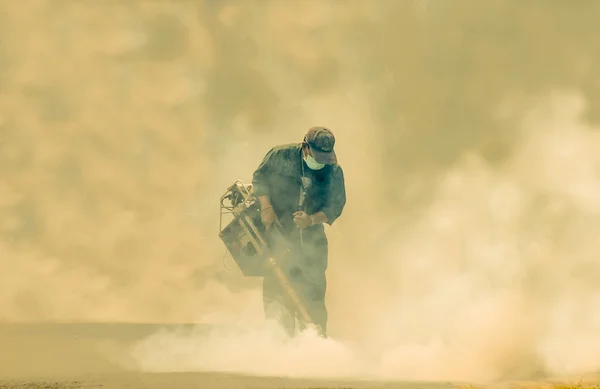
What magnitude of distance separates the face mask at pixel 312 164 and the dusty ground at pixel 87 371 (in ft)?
8.57

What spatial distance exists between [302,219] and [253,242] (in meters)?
0.72

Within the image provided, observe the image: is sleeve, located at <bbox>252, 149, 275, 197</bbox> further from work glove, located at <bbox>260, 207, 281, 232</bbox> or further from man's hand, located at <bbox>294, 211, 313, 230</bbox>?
man's hand, located at <bbox>294, 211, 313, 230</bbox>

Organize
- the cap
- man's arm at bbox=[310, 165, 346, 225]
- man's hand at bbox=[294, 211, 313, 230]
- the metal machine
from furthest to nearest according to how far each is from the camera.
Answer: the metal machine, man's arm at bbox=[310, 165, 346, 225], man's hand at bbox=[294, 211, 313, 230], the cap

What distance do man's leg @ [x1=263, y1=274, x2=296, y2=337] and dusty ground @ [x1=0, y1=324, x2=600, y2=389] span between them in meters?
1.49

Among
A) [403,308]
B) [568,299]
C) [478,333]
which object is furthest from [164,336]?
[568,299]

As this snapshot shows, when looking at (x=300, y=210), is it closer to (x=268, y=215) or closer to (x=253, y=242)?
(x=268, y=215)

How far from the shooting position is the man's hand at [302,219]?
31.5 ft

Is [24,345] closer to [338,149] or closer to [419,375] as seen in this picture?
[419,375]

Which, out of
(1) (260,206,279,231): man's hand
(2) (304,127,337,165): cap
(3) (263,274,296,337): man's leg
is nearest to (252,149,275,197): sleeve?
(1) (260,206,279,231): man's hand

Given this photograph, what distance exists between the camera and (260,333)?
33.4 feet

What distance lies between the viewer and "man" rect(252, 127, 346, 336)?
32.2ft

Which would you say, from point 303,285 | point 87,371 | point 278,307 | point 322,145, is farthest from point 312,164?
point 87,371

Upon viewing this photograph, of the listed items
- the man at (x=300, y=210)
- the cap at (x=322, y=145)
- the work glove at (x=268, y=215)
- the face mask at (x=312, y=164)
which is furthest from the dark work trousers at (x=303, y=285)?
the cap at (x=322, y=145)

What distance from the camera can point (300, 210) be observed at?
387 inches
